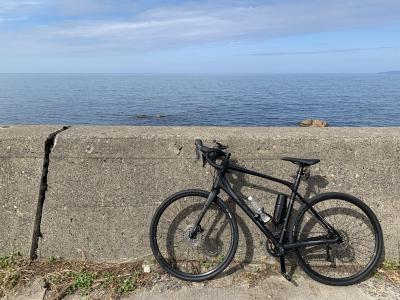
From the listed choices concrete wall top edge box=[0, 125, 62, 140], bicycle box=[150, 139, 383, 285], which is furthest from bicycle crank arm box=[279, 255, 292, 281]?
concrete wall top edge box=[0, 125, 62, 140]

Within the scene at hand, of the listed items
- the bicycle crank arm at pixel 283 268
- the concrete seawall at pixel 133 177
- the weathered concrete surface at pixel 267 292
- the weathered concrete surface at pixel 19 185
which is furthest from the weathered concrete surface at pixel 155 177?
the weathered concrete surface at pixel 267 292

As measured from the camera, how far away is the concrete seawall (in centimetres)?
435

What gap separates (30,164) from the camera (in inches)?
172

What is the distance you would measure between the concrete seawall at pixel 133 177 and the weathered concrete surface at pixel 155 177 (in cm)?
1

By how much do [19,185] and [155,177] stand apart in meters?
1.43

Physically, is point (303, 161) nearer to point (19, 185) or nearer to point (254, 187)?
point (254, 187)

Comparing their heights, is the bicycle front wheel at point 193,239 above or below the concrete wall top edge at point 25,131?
below

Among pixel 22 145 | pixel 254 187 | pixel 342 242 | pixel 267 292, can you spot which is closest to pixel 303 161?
pixel 254 187

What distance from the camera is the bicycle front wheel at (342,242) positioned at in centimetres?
429

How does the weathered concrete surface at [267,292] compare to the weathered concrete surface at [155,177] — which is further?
the weathered concrete surface at [155,177]

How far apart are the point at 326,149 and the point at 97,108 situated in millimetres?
54578

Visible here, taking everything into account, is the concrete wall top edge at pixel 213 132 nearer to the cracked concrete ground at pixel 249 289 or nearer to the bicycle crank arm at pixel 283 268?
the bicycle crank arm at pixel 283 268

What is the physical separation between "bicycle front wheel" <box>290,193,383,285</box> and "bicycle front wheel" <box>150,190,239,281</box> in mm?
825

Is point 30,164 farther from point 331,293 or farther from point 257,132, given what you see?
point 331,293
